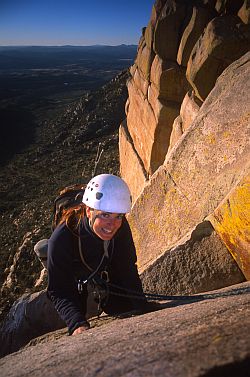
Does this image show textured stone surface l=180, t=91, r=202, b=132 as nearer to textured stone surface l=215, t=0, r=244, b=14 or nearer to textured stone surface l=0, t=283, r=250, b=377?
textured stone surface l=215, t=0, r=244, b=14

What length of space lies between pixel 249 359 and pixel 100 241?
242 cm

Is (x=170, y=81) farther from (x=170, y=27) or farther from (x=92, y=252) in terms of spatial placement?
(x=92, y=252)

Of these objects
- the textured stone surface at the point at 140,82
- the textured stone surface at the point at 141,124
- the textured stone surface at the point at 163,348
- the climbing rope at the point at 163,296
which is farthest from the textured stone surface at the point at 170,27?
the textured stone surface at the point at 163,348

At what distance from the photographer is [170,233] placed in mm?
6773

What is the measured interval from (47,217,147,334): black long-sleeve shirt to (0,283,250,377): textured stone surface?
1.28ft

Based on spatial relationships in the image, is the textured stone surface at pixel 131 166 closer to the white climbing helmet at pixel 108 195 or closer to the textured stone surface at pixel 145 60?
the textured stone surface at pixel 145 60

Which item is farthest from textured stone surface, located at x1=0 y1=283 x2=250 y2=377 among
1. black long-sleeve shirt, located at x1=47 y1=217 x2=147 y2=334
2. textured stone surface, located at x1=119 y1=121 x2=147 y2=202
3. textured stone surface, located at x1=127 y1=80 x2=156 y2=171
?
textured stone surface, located at x1=127 y1=80 x2=156 y2=171

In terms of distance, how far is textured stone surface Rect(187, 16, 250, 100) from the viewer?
8680 mm

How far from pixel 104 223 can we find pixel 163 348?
1.84 meters

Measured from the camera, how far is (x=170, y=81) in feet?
40.2

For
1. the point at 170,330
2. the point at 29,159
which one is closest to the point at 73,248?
the point at 170,330

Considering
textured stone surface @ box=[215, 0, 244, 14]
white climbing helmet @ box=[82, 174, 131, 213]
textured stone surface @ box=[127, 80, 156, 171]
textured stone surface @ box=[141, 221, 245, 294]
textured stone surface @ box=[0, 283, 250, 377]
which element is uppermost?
textured stone surface @ box=[215, 0, 244, 14]

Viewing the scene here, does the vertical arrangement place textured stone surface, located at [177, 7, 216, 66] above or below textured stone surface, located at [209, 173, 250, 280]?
above

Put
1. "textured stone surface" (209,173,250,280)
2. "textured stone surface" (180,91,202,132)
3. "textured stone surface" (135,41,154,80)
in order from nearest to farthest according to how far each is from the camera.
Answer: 1. "textured stone surface" (209,173,250,280)
2. "textured stone surface" (180,91,202,132)
3. "textured stone surface" (135,41,154,80)
